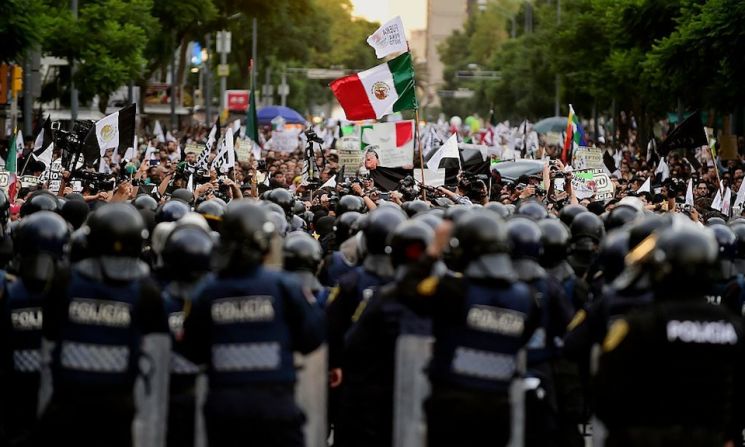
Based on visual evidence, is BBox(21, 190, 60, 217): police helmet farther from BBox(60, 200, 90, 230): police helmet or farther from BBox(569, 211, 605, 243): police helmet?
BBox(569, 211, 605, 243): police helmet

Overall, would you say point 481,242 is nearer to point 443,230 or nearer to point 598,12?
point 443,230

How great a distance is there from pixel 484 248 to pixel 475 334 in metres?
0.39

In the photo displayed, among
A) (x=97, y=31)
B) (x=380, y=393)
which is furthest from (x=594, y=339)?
(x=97, y=31)

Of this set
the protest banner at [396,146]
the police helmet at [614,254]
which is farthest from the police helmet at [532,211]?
the protest banner at [396,146]

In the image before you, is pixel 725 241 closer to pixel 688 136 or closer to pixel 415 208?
pixel 415 208

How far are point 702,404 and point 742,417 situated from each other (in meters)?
3.25

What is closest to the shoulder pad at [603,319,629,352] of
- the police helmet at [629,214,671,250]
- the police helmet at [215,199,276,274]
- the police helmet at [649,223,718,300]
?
the police helmet at [649,223,718,300]

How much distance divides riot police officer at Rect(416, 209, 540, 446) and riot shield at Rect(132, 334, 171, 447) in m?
1.34

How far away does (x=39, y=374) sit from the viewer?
28.2 ft

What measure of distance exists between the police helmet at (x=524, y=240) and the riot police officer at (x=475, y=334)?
3.23ft

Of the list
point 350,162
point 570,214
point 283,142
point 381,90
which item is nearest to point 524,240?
point 570,214

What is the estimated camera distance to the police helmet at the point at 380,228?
8867mm

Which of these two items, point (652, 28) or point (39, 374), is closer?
point (39, 374)

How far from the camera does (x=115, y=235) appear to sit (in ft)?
24.4
